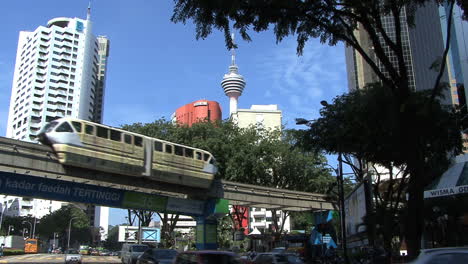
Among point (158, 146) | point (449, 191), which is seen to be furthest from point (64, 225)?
point (449, 191)

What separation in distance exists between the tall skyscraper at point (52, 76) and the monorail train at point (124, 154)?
110m

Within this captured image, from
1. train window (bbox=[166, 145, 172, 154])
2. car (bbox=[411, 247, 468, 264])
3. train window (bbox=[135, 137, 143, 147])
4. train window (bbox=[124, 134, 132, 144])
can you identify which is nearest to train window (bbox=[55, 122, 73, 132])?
train window (bbox=[124, 134, 132, 144])

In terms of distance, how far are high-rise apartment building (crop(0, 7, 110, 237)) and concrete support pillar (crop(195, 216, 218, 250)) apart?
106 metres

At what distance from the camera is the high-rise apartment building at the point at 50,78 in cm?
13088

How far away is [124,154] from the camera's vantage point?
90.6 ft

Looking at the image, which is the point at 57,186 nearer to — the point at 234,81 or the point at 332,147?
the point at 332,147

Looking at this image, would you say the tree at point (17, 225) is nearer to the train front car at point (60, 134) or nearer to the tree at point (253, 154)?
the tree at point (253, 154)

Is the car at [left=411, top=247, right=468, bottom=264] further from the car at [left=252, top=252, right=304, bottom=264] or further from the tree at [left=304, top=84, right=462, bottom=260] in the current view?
the car at [left=252, top=252, right=304, bottom=264]

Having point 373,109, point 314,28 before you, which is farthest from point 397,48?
point 373,109

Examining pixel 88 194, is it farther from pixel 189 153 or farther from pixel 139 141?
pixel 189 153

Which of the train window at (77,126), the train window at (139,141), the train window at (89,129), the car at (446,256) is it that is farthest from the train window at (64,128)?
the car at (446,256)

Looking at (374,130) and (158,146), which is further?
(158,146)

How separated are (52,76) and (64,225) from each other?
57.9 metres

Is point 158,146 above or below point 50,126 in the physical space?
below
